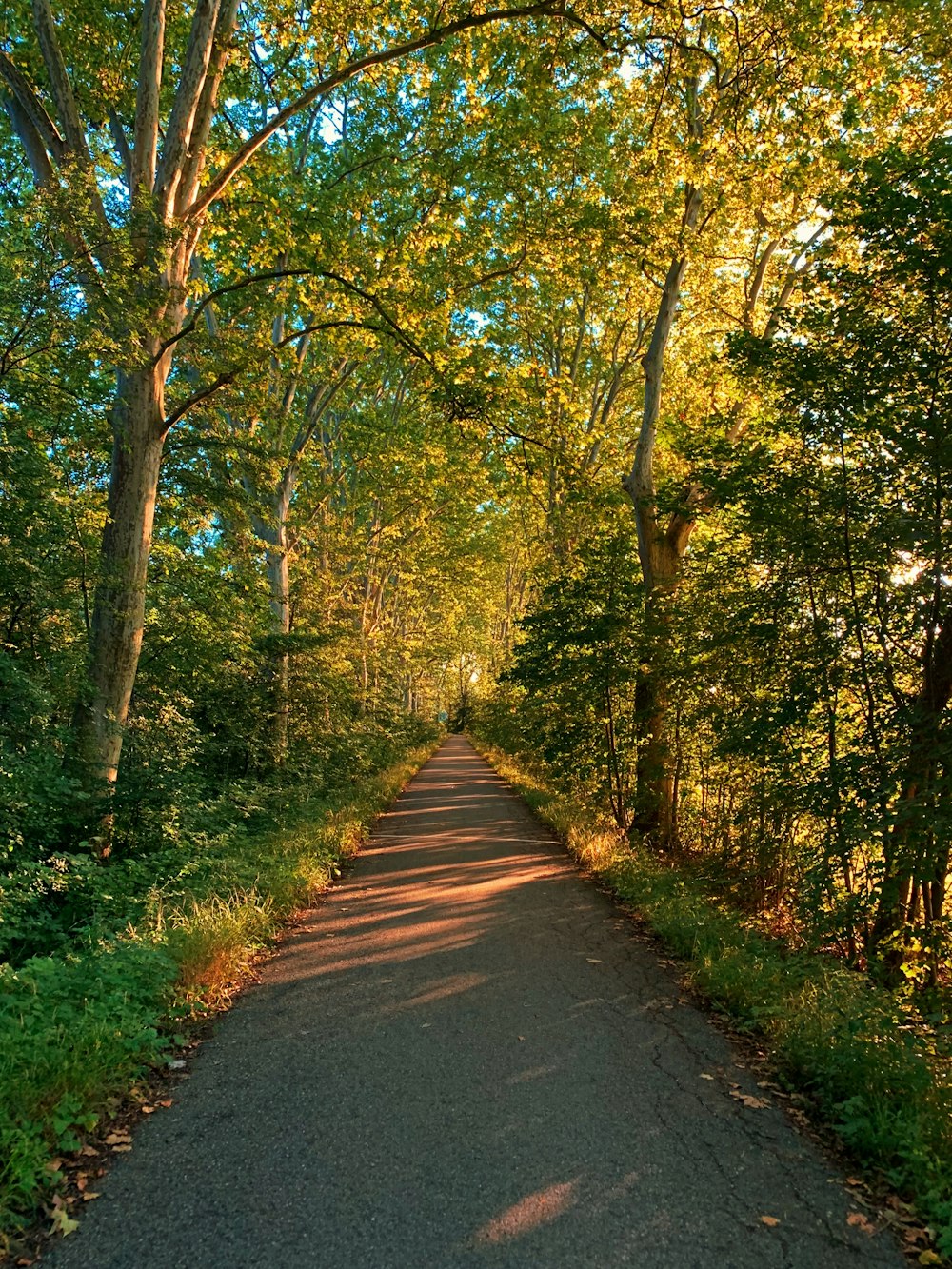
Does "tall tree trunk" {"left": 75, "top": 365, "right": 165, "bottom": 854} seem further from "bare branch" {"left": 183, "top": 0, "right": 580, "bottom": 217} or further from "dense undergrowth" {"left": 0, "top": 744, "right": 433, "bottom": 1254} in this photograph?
"bare branch" {"left": 183, "top": 0, "right": 580, "bottom": 217}

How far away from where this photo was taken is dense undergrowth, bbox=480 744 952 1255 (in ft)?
10.1

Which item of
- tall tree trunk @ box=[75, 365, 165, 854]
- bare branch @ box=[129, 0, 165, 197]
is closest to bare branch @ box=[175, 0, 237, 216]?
bare branch @ box=[129, 0, 165, 197]

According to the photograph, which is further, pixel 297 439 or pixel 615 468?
pixel 615 468

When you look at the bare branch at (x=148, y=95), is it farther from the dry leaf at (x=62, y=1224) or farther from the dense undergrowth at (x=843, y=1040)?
the dense undergrowth at (x=843, y=1040)

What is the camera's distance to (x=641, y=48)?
7047 millimetres

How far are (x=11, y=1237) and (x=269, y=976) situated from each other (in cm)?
288

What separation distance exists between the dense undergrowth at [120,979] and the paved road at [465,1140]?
29 cm

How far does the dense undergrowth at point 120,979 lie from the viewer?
117 inches

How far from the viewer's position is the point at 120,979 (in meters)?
4.22

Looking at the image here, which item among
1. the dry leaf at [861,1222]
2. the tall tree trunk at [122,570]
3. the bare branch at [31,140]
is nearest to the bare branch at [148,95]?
the bare branch at [31,140]

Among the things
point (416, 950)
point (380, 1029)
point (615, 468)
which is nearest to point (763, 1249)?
point (380, 1029)

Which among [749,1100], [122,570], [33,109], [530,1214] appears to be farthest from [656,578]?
[33,109]

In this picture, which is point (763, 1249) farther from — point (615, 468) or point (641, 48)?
point (615, 468)

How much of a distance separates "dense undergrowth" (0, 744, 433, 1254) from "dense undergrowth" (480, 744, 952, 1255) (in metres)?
3.58
